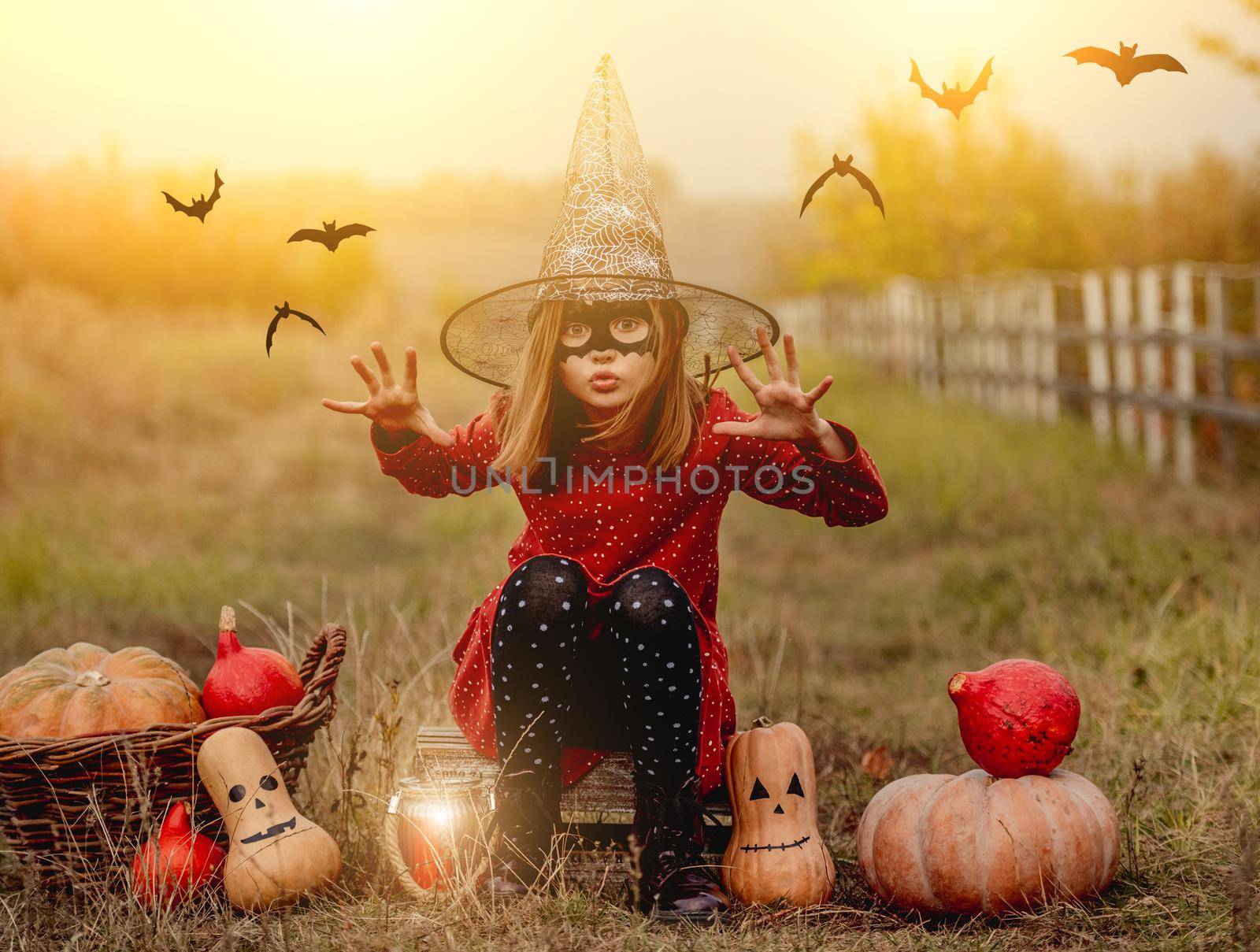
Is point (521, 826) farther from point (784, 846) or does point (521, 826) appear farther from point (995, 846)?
point (995, 846)

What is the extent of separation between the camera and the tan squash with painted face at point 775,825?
8.84 ft

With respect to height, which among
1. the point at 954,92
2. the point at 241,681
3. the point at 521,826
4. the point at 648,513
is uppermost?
the point at 954,92

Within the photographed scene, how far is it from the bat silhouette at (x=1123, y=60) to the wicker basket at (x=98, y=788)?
2199 mm

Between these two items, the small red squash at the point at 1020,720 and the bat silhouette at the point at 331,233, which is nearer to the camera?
the bat silhouette at the point at 331,233

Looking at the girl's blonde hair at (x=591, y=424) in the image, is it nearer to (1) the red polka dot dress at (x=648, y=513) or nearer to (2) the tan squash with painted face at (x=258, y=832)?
(1) the red polka dot dress at (x=648, y=513)

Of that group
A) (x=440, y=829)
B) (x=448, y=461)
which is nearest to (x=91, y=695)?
(x=440, y=829)

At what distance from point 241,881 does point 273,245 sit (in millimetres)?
16709

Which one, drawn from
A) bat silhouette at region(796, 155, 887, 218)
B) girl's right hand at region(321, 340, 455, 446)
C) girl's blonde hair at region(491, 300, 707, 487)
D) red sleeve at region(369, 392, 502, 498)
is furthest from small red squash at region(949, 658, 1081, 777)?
girl's right hand at region(321, 340, 455, 446)

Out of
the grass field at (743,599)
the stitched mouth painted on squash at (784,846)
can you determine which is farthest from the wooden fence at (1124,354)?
the stitched mouth painted on squash at (784,846)

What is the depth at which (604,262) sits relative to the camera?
272 centimetres

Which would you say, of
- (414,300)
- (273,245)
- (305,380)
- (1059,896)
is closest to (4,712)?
(1059,896)

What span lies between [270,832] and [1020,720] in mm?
1653

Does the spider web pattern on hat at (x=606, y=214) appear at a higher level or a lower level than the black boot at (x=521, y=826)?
higher

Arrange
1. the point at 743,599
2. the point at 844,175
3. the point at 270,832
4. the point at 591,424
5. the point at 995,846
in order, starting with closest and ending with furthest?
the point at 844,175, the point at 995,846, the point at 270,832, the point at 591,424, the point at 743,599
